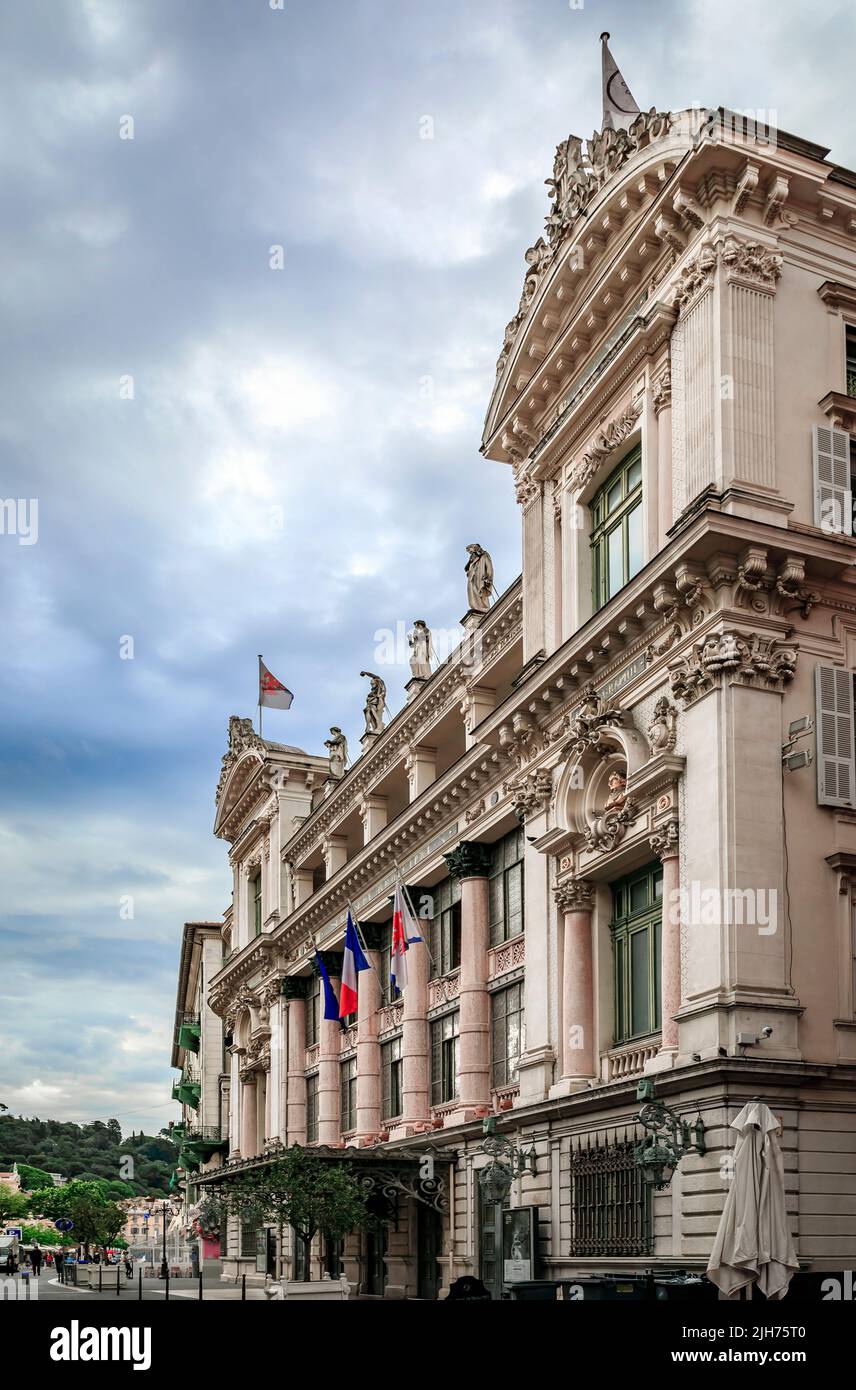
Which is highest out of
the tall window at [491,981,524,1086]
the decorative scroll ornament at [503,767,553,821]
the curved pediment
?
the curved pediment

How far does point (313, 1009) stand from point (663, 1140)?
33.3 meters

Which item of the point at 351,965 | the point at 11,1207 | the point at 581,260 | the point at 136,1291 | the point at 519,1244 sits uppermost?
the point at 581,260

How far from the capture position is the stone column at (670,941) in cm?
2564

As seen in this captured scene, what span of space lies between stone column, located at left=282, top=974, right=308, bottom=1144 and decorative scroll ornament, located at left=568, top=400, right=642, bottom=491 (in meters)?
29.0

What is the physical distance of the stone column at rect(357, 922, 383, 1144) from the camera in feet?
152

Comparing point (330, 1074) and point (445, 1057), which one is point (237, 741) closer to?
point (330, 1074)

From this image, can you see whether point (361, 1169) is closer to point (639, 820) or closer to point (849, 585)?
point (639, 820)

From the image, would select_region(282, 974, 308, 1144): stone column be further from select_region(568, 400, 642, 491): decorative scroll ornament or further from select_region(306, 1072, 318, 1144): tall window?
select_region(568, 400, 642, 491): decorative scroll ornament

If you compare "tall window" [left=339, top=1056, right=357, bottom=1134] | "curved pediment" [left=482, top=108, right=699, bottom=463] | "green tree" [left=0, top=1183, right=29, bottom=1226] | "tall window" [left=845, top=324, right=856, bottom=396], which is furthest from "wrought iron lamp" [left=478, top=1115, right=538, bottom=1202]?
"green tree" [left=0, top=1183, right=29, bottom=1226]

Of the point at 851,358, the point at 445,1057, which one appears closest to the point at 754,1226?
the point at 851,358

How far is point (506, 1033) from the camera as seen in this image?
1441 inches

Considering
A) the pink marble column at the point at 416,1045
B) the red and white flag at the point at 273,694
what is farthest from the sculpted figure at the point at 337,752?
the pink marble column at the point at 416,1045

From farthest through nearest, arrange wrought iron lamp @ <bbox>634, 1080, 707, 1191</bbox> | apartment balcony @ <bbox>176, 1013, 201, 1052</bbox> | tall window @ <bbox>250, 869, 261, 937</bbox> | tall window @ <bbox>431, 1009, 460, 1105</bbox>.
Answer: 1. apartment balcony @ <bbox>176, 1013, 201, 1052</bbox>
2. tall window @ <bbox>250, 869, 261, 937</bbox>
3. tall window @ <bbox>431, 1009, 460, 1105</bbox>
4. wrought iron lamp @ <bbox>634, 1080, 707, 1191</bbox>
